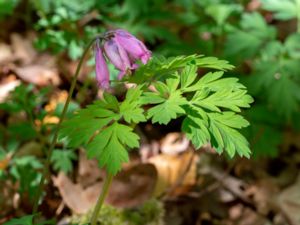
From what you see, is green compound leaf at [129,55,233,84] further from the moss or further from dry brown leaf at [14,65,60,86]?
dry brown leaf at [14,65,60,86]

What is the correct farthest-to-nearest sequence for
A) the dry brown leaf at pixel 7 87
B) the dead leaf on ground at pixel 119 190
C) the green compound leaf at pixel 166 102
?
the dry brown leaf at pixel 7 87
the dead leaf on ground at pixel 119 190
the green compound leaf at pixel 166 102

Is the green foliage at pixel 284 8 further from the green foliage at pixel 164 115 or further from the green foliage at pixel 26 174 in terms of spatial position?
the green foliage at pixel 26 174

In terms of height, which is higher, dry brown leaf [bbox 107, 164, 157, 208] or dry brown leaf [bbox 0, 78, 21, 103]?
dry brown leaf [bbox 0, 78, 21, 103]

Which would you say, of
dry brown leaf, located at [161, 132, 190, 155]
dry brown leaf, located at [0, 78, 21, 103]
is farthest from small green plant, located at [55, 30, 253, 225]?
dry brown leaf, located at [0, 78, 21, 103]

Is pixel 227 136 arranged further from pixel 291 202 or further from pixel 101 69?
pixel 291 202

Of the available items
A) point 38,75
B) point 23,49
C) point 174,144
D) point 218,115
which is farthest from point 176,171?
point 23,49

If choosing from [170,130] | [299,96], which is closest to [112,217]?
[170,130]

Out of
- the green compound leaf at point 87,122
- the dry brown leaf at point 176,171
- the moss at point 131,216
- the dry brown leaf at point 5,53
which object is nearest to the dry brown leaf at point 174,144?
the dry brown leaf at point 176,171

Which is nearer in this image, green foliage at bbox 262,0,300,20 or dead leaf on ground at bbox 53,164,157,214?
dead leaf on ground at bbox 53,164,157,214
